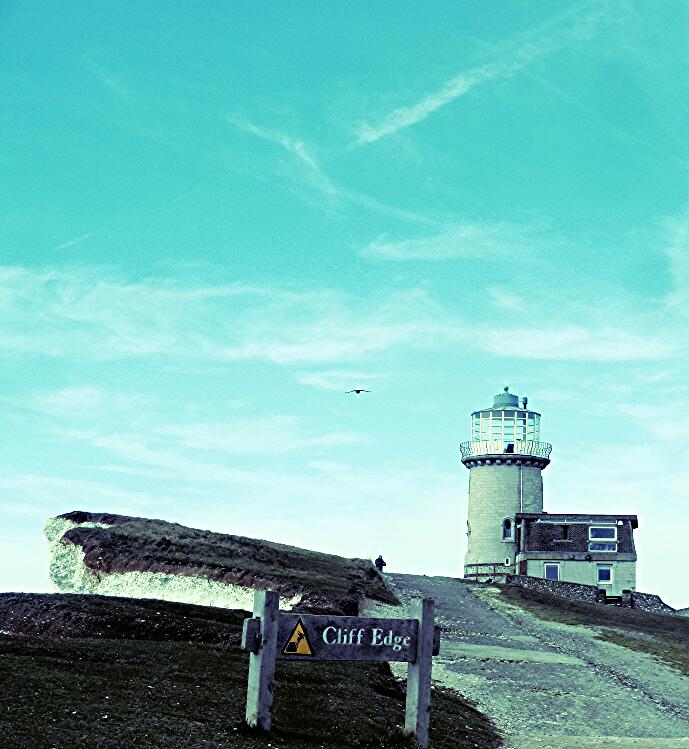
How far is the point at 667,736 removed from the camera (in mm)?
21906

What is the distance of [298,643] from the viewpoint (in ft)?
48.0

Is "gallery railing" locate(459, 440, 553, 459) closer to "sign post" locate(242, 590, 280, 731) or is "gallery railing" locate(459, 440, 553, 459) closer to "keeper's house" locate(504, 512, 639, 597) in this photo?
"keeper's house" locate(504, 512, 639, 597)

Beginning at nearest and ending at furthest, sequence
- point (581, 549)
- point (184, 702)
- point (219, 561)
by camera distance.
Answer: point (184, 702) → point (219, 561) → point (581, 549)

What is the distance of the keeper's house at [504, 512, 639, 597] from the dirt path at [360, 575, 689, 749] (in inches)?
1097

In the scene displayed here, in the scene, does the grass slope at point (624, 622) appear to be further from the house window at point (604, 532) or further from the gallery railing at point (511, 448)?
the gallery railing at point (511, 448)

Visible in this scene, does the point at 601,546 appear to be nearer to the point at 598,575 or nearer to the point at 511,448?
the point at 598,575

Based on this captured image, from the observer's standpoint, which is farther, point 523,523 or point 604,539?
point 523,523

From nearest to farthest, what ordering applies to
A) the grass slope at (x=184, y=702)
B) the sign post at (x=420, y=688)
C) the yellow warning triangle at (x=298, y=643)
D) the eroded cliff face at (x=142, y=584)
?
the grass slope at (x=184, y=702) → the yellow warning triangle at (x=298, y=643) → the sign post at (x=420, y=688) → the eroded cliff face at (x=142, y=584)

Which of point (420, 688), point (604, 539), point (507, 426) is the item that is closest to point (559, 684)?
point (420, 688)

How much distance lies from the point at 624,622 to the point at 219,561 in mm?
20036

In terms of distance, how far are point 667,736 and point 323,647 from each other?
34.7 ft

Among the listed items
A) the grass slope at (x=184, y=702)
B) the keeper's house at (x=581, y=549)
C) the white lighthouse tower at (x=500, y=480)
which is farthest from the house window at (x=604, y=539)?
the grass slope at (x=184, y=702)

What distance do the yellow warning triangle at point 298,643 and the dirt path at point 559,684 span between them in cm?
575

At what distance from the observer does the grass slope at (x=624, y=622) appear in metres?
38.9
